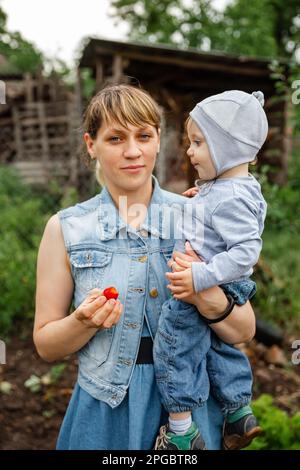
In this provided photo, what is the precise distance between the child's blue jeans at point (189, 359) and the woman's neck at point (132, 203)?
30 cm

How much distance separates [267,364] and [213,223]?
10.4 ft

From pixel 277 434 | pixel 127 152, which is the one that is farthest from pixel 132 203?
pixel 277 434

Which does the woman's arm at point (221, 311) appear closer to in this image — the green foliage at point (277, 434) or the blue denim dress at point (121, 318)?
the blue denim dress at point (121, 318)

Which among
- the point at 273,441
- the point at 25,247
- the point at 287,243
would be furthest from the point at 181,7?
the point at 273,441

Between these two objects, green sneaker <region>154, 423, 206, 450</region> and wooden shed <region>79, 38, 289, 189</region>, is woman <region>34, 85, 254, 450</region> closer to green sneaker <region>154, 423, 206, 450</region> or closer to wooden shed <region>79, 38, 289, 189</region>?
green sneaker <region>154, 423, 206, 450</region>

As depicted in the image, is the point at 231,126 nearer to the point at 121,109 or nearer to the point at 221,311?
the point at 121,109

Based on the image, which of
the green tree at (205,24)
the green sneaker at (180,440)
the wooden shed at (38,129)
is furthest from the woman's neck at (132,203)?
the green tree at (205,24)

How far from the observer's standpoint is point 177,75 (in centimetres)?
951

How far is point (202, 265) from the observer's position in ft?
4.72

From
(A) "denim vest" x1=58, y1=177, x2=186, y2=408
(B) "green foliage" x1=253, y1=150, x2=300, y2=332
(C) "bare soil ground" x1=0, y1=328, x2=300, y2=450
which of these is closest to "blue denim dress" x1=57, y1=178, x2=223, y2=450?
(A) "denim vest" x1=58, y1=177, x2=186, y2=408

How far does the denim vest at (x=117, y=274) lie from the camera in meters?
1.60

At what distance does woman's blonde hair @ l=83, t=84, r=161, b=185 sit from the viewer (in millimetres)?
1536

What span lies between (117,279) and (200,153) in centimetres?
47
